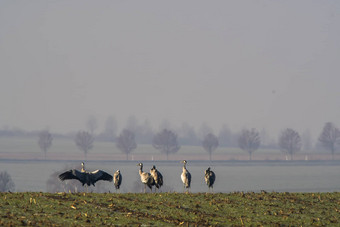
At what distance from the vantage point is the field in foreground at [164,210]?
37625 millimetres

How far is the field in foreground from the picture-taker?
3762 centimetres

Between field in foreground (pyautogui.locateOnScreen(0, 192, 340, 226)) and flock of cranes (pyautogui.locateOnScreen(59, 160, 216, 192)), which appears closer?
field in foreground (pyautogui.locateOnScreen(0, 192, 340, 226))

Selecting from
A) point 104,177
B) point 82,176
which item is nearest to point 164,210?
point 82,176

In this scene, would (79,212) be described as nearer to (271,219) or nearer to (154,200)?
(154,200)

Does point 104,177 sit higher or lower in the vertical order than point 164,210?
higher

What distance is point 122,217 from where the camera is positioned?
1522 inches

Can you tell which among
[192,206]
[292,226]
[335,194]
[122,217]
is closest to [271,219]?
[292,226]

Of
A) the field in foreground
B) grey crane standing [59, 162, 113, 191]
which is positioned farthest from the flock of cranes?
the field in foreground

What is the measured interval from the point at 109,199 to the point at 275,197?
36.4 feet

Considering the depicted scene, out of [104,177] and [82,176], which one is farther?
[104,177]

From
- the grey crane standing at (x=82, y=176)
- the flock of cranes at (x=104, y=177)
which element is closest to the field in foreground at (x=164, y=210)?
the grey crane standing at (x=82, y=176)

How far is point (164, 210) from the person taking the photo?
41.3m

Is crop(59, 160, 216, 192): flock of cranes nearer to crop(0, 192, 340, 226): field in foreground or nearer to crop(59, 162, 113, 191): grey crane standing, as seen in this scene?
crop(59, 162, 113, 191): grey crane standing

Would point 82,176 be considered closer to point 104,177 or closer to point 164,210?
point 104,177
